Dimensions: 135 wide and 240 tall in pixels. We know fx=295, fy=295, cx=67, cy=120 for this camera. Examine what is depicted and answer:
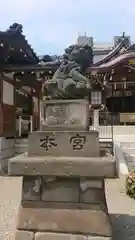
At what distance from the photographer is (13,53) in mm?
11734

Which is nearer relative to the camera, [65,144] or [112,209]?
[65,144]

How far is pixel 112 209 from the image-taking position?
18.8 feet

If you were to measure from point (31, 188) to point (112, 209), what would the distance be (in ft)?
8.52

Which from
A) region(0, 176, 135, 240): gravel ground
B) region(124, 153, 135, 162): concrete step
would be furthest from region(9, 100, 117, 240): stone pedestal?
region(124, 153, 135, 162): concrete step

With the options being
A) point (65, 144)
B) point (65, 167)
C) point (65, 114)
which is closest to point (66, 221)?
point (65, 167)

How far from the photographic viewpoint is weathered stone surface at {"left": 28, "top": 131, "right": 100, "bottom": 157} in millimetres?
3682

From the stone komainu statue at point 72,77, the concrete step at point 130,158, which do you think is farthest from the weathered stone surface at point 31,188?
the concrete step at point 130,158

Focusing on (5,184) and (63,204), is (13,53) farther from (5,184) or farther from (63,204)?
(63,204)

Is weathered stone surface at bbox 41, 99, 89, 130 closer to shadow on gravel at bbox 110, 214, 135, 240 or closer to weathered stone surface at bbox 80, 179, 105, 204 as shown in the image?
weathered stone surface at bbox 80, 179, 105, 204

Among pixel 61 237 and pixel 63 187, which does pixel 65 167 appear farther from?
pixel 61 237

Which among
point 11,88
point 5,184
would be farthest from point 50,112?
point 11,88

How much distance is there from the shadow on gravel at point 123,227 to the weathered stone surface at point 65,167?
52.1 inches

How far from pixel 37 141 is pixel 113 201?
3.38 meters

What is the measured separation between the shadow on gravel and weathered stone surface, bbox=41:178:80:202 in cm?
102
